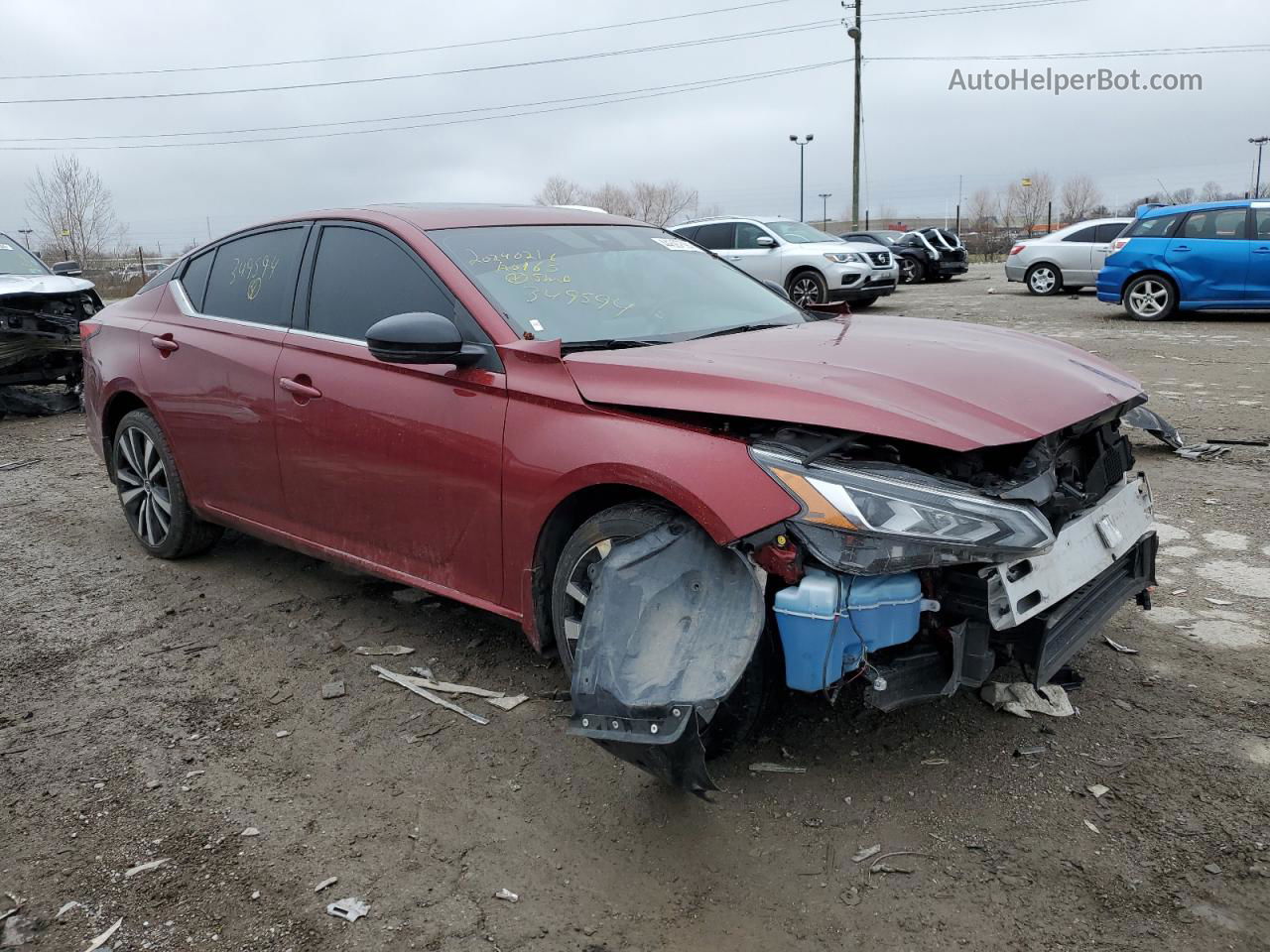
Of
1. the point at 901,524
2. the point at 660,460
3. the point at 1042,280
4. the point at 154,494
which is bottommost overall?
the point at 154,494

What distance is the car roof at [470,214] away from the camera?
3.83 metres

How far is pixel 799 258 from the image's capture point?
1602 cm

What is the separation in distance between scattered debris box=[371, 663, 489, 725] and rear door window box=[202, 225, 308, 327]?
4.76ft

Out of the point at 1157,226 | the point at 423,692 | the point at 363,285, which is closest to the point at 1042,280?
the point at 1157,226

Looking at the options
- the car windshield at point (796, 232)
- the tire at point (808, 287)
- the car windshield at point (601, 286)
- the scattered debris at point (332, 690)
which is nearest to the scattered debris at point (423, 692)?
the scattered debris at point (332, 690)

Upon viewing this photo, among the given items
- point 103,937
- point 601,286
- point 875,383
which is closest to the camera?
point 103,937

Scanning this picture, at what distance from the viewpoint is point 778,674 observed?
9.30 ft

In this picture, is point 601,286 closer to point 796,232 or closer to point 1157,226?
point 1157,226

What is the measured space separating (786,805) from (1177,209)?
1298cm

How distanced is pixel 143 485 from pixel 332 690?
2120 mm

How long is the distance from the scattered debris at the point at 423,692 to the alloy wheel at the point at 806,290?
13025 millimetres

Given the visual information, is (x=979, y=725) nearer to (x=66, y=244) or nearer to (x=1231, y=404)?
(x=1231, y=404)

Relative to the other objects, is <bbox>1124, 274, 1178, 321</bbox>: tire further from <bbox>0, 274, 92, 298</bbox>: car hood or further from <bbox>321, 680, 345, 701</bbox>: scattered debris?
<bbox>321, 680, 345, 701</bbox>: scattered debris

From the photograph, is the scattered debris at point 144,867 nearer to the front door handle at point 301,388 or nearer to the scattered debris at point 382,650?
the scattered debris at point 382,650
